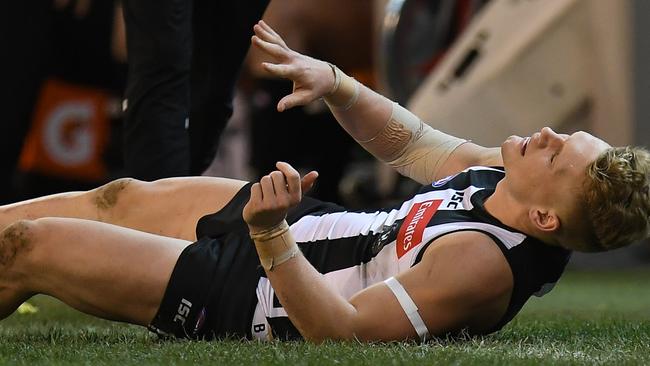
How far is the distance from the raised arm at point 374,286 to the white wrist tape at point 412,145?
0.64m

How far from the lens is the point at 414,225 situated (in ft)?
8.92

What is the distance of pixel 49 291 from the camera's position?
2.74m

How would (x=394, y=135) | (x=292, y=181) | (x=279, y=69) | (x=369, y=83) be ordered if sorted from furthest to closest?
(x=369, y=83) < (x=394, y=135) < (x=279, y=69) < (x=292, y=181)

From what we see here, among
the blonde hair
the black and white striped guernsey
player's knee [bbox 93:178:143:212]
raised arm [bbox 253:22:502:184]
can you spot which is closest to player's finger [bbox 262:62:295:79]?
raised arm [bbox 253:22:502:184]

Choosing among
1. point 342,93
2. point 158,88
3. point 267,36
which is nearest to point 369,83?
point 158,88

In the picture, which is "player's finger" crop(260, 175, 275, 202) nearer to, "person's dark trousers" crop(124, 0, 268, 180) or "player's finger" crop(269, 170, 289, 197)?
"player's finger" crop(269, 170, 289, 197)

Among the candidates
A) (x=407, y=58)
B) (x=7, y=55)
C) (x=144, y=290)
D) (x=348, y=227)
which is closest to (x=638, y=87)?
(x=407, y=58)

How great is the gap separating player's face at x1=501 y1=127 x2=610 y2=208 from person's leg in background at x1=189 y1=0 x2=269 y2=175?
1.35 meters

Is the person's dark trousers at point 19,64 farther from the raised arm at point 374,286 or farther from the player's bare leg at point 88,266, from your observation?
the raised arm at point 374,286

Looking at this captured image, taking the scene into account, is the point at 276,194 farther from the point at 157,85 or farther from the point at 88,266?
the point at 157,85

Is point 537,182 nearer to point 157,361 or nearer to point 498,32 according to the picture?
point 157,361

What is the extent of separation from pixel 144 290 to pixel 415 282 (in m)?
0.57

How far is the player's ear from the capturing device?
264 cm

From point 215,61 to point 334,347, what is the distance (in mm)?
1670
